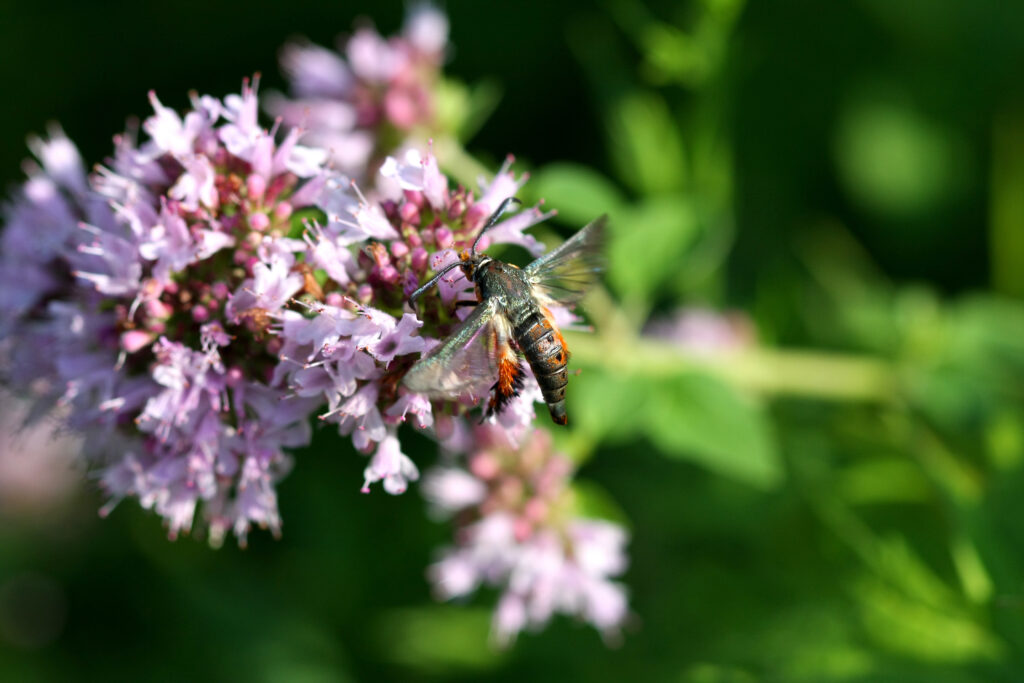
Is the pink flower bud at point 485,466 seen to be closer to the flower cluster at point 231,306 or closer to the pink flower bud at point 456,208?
the flower cluster at point 231,306

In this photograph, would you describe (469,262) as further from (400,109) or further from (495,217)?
(400,109)

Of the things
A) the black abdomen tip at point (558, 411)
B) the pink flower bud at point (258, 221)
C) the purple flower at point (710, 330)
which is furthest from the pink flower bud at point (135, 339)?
the purple flower at point (710, 330)

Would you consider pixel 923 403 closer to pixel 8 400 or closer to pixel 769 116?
pixel 769 116

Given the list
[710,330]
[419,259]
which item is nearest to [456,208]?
[419,259]

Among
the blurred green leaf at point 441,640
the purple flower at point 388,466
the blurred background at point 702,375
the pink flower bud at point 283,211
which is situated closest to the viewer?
the purple flower at point 388,466

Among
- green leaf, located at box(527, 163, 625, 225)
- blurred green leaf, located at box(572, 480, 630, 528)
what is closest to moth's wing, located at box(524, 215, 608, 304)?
green leaf, located at box(527, 163, 625, 225)

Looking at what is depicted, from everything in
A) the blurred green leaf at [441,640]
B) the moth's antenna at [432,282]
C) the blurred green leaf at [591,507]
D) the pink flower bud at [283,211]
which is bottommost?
the blurred green leaf at [441,640]

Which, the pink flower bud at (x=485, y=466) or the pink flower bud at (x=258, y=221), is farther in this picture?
the pink flower bud at (x=485, y=466)
